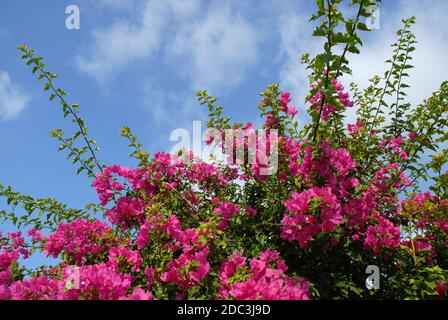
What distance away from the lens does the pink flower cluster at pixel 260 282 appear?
2.01 m

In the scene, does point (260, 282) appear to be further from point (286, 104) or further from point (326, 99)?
point (286, 104)

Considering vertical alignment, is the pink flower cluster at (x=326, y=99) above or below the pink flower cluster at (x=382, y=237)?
above

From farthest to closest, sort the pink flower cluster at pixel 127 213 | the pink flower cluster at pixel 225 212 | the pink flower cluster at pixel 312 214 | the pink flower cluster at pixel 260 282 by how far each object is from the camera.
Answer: the pink flower cluster at pixel 127 213 < the pink flower cluster at pixel 225 212 < the pink flower cluster at pixel 312 214 < the pink flower cluster at pixel 260 282

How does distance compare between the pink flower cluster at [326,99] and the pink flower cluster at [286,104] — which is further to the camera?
the pink flower cluster at [286,104]

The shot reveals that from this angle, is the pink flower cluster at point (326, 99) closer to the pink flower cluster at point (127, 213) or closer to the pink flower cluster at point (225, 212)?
the pink flower cluster at point (225, 212)

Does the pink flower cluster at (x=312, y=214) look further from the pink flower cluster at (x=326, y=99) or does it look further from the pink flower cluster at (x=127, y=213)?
the pink flower cluster at (x=127, y=213)

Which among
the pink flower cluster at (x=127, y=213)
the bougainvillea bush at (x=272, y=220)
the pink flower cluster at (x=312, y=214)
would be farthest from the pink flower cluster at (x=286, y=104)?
the pink flower cluster at (x=127, y=213)

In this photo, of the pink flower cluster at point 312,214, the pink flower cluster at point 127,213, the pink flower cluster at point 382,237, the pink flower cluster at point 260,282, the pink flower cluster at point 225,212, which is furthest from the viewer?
the pink flower cluster at point 127,213

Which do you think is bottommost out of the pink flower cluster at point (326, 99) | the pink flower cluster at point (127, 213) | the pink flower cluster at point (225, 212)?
the pink flower cluster at point (225, 212)

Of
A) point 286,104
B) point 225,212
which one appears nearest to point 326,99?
point 286,104

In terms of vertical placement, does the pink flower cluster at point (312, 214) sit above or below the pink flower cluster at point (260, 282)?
above

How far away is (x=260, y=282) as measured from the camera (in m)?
2.06

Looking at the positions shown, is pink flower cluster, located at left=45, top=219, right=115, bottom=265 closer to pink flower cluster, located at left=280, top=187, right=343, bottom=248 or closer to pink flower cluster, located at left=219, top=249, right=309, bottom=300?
pink flower cluster, located at left=219, top=249, right=309, bottom=300
